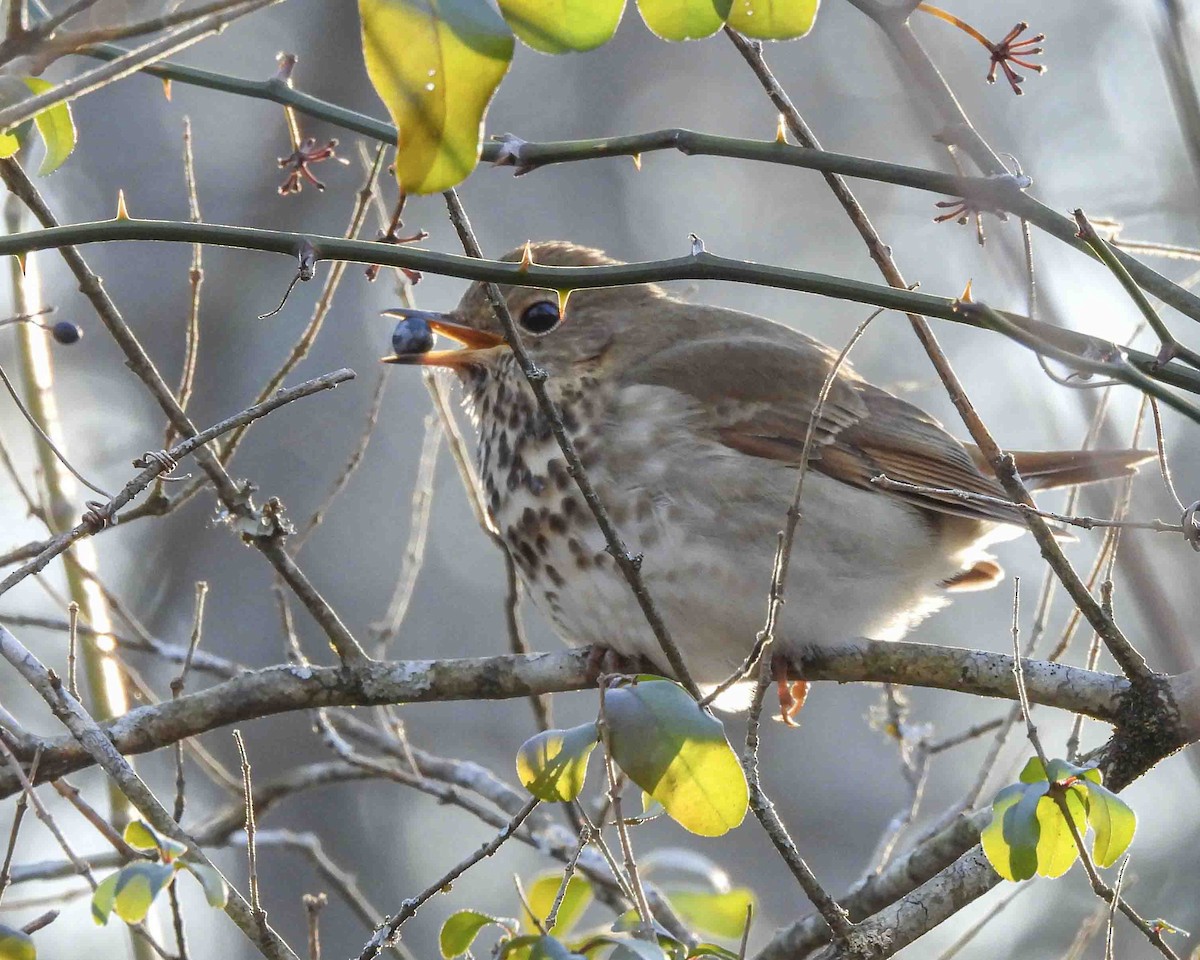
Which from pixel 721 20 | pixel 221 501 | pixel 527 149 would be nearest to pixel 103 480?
pixel 221 501

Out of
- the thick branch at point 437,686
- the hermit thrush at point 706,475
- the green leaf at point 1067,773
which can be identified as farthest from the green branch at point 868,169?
the hermit thrush at point 706,475

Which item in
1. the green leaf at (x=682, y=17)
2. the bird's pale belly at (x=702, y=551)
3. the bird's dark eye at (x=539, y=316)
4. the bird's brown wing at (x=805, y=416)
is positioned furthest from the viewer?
the bird's dark eye at (x=539, y=316)

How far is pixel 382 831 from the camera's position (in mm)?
9938

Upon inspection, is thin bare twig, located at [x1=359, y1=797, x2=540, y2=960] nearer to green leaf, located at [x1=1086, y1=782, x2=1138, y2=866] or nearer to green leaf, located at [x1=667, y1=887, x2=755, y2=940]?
green leaf, located at [x1=667, y1=887, x2=755, y2=940]

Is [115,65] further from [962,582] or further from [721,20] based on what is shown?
[962,582]

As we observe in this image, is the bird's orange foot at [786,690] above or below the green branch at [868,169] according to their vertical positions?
above

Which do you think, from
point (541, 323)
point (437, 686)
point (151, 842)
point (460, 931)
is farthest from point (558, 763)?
point (541, 323)

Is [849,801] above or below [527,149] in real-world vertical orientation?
above

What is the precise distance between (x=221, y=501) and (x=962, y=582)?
2.42 meters

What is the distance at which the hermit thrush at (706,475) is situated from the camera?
3889 millimetres

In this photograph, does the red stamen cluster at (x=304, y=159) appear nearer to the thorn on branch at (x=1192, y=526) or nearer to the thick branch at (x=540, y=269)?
the thick branch at (x=540, y=269)

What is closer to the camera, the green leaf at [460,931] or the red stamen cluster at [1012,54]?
the green leaf at [460,931]

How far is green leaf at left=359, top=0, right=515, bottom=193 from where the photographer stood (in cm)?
147

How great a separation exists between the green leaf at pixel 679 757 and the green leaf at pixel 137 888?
2.13 ft
